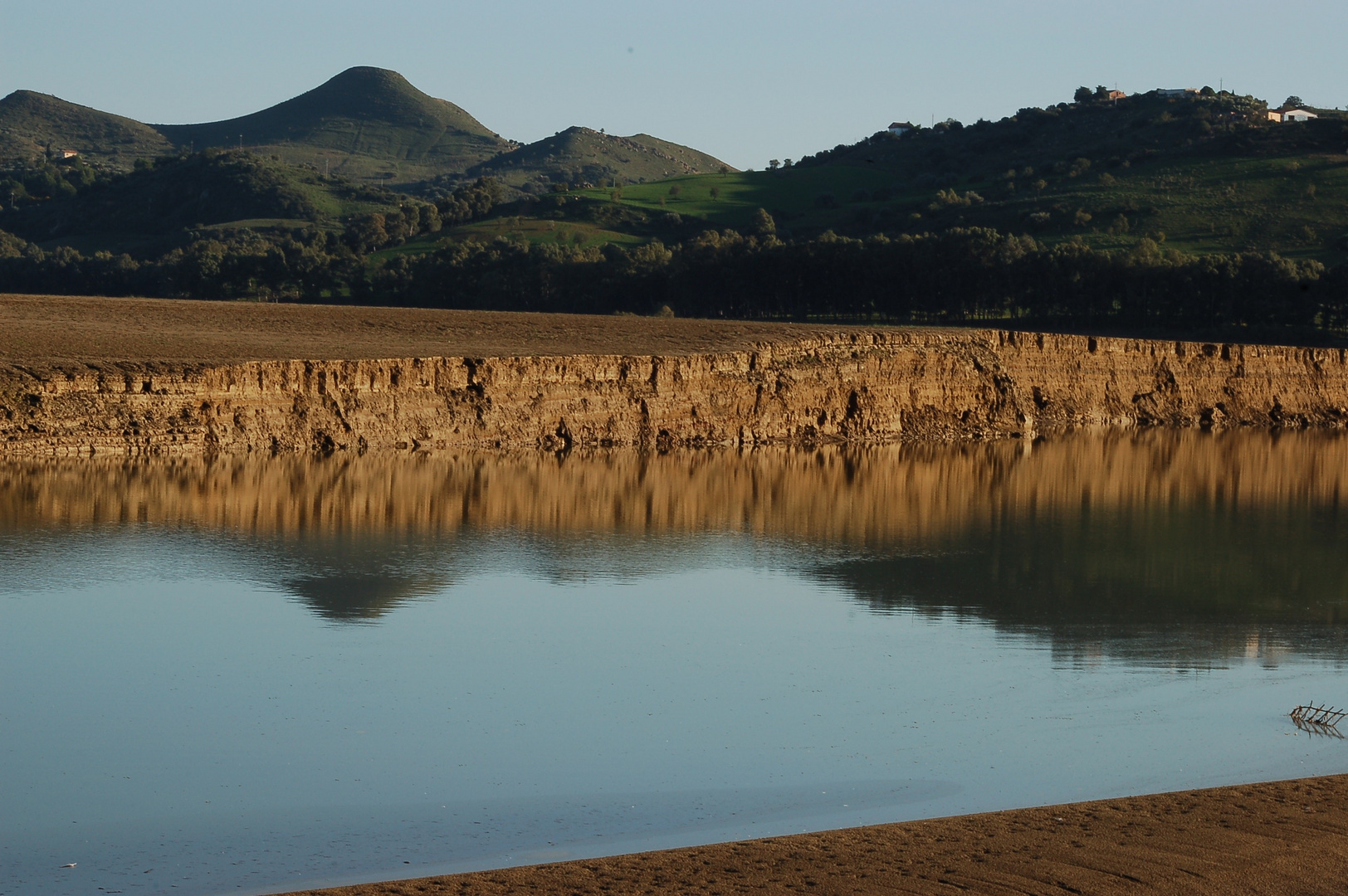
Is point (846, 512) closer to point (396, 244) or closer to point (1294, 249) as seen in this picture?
point (1294, 249)

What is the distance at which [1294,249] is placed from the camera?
93.9 metres

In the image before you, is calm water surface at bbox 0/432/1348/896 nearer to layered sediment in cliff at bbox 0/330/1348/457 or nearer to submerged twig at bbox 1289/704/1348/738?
submerged twig at bbox 1289/704/1348/738

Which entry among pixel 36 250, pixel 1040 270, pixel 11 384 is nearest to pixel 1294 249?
pixel 1040 270

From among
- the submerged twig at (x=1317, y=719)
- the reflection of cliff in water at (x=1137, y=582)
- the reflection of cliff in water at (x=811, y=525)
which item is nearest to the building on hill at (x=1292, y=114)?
the reflection of cliff in water at (x=811, y=525)

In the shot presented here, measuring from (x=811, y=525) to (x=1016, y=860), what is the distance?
20.4 meters

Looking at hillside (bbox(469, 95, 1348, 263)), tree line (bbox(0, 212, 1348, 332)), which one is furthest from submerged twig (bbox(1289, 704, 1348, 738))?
hillside (bbox(469, 95, 1348, 263))

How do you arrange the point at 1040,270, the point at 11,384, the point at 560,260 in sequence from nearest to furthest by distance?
1. the point at 11,384
2. the point at 1040,270
3. the point at 560,260

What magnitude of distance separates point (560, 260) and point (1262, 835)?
85.4 metres

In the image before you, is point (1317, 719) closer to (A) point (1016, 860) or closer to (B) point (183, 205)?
(A) point (1016, 860)

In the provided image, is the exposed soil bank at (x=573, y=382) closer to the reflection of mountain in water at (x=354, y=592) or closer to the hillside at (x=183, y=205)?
the reflection of mountain in water at (x=354, y=592)

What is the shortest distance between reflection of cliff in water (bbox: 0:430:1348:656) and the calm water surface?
16 cm

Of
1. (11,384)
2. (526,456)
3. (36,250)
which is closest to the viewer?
(11,384)

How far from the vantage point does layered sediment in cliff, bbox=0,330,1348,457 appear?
3984 centimetres

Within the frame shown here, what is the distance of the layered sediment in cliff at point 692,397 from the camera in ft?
131
